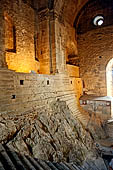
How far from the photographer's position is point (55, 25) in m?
9.78

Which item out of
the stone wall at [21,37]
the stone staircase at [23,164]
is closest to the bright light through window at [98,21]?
the stone wall at [21,37]

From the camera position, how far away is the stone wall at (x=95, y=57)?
478 inches

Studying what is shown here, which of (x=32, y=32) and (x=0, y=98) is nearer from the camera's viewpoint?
(x=0, y=98)

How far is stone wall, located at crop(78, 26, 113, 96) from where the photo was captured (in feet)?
39.9

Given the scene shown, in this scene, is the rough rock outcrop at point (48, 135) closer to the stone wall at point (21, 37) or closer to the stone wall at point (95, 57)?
the stone wall at point (21, 37)

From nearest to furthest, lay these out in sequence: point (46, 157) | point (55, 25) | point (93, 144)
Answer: point (46, 157)
point (93, 144)
point (55, 25)

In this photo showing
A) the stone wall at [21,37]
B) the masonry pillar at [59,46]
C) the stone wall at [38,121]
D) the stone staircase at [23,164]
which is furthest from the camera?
the masonry pillar at [59,46]

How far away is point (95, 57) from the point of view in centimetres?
1269

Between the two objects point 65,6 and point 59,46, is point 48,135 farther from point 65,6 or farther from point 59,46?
point 65,6

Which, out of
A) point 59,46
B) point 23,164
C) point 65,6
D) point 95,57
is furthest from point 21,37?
point 23,164

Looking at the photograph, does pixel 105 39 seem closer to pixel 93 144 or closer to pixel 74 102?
pixel 74 102

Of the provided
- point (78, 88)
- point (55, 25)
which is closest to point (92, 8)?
point (55, 25)

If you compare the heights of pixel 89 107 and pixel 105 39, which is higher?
pixel 105 39

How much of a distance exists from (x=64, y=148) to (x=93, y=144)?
2.43 meters
